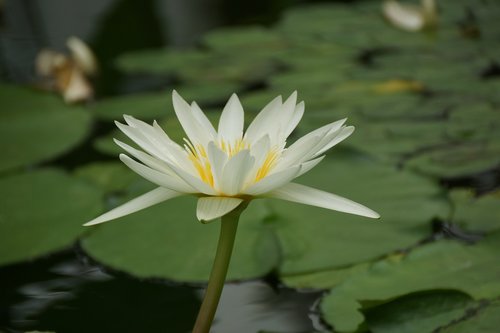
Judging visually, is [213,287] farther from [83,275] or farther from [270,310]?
[83,275]

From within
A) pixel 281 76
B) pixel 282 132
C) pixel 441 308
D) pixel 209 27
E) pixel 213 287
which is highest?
pixel 209 27

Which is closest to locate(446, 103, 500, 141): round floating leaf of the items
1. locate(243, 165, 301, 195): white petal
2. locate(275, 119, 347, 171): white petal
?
locate(275, 119, 347, 171): white petal

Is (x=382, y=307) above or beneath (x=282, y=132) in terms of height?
beneath

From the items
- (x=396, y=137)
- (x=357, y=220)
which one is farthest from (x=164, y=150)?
(x=396, y=137)

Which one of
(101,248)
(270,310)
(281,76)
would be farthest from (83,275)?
(281,76)

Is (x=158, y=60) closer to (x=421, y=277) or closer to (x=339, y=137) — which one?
(x=421, y=277)

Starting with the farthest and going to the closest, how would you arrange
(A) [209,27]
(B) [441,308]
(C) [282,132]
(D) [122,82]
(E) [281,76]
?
1. (A) [209,27]
2. (D) [122,82]
3. (E) [281,76]
4. (B) [441,308]
5. (C) [282,132]
